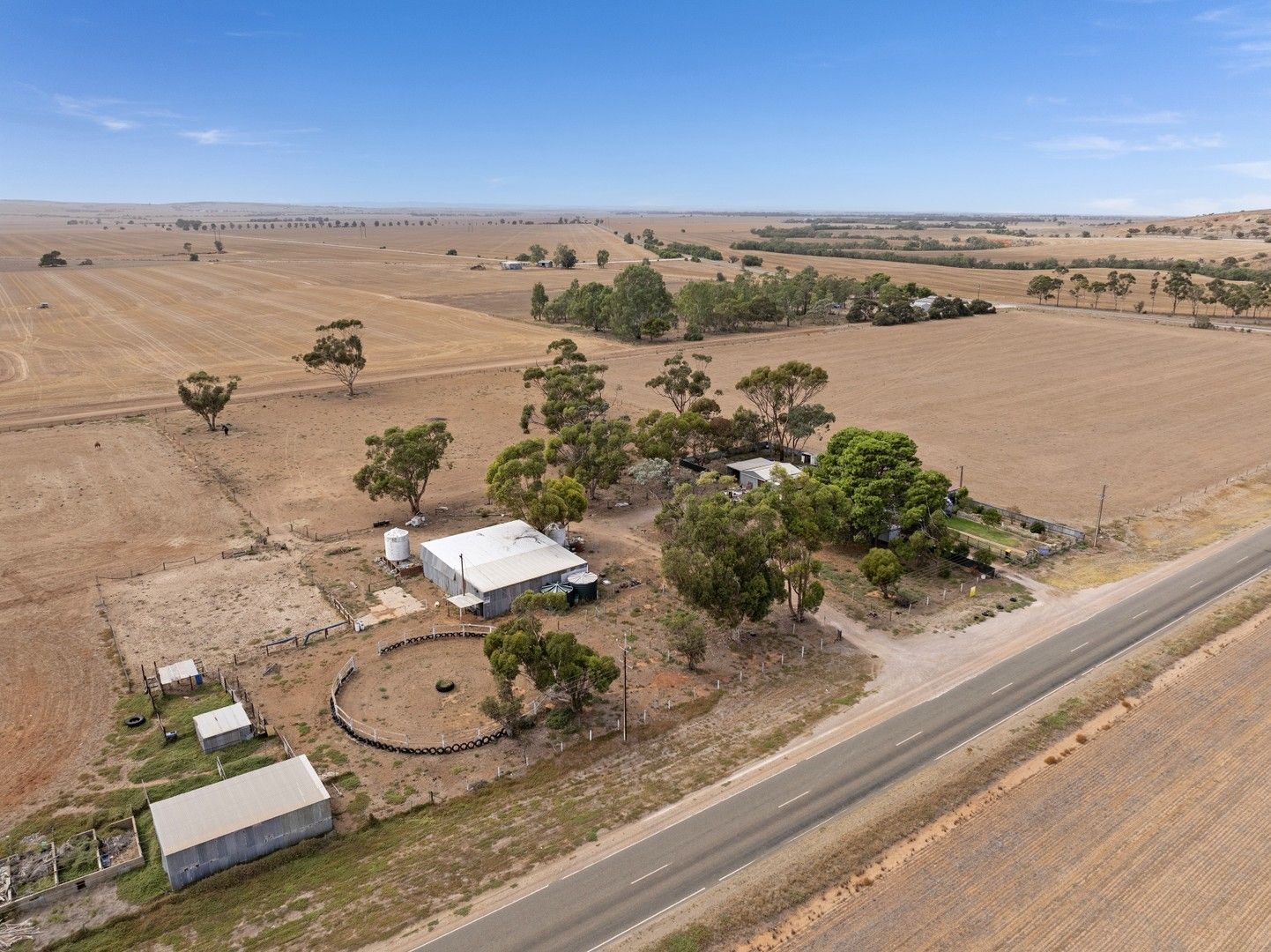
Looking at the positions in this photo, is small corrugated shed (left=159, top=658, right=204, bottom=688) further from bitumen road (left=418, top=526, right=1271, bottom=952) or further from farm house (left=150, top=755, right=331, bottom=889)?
bitumen road (left=418, top=526, right=1271, bottom=952)

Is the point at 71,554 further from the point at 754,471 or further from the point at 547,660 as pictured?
the point at 754,471

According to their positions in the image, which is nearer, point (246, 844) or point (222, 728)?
point (246, 844)

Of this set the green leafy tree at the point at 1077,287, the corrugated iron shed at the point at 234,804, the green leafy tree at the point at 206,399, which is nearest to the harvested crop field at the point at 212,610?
the corrugated iron shed at the point at 234,804

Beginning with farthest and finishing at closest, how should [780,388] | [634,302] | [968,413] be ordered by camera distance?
[634,302] → [968,413] → [780,388]

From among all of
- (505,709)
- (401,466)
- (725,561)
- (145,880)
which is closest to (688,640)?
(725,561)

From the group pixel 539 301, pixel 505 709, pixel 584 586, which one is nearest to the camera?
pixel 505 709

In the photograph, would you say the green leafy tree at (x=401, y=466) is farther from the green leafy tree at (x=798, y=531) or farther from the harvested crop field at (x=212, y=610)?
the green leafy tree at (x=798, y=531)

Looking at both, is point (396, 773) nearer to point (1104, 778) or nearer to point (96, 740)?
point (96, 740)
